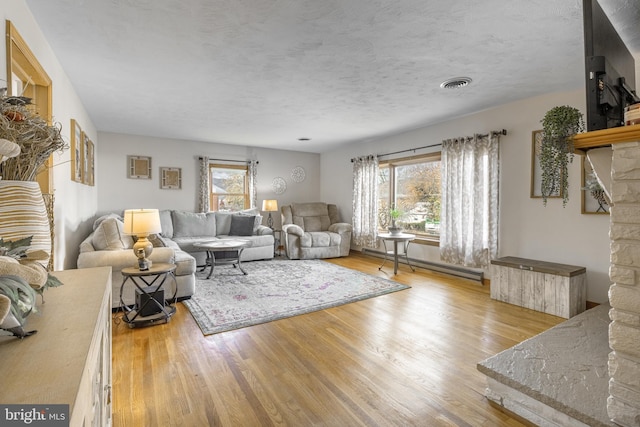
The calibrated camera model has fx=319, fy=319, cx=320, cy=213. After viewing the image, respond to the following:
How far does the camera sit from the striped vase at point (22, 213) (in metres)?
0.93

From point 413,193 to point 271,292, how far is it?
10.0 feet

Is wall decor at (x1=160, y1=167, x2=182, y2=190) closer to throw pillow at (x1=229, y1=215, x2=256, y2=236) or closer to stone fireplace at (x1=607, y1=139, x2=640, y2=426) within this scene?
throw pillow at (x1=229, y1=215, x2=256, y2=236)

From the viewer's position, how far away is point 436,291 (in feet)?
13.0

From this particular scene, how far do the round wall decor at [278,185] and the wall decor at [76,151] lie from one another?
3.92m

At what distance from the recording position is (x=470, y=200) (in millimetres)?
4328

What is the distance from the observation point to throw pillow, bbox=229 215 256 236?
611cm

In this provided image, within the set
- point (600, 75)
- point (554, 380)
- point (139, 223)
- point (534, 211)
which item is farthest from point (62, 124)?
point (534, 211)

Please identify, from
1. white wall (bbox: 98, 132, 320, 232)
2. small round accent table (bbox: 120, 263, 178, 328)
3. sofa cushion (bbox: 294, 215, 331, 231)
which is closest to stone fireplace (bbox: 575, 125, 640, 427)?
small round accent table (bbox: 120, 263, 178, 328)

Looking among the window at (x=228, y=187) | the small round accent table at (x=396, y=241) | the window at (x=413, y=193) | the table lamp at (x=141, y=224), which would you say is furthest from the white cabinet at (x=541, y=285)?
the window at (x=228, y=187)

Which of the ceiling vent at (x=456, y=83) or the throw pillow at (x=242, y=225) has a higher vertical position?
the ceiling vent at (x=456, y=83)

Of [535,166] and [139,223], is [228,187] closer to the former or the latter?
[139,223]

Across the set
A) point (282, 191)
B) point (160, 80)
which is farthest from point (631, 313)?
point (282, 191)

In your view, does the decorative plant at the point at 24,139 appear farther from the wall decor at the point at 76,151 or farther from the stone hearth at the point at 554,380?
the wall decor at the point at 76,151

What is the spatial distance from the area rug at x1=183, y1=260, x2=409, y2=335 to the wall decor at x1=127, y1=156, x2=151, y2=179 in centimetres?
243
